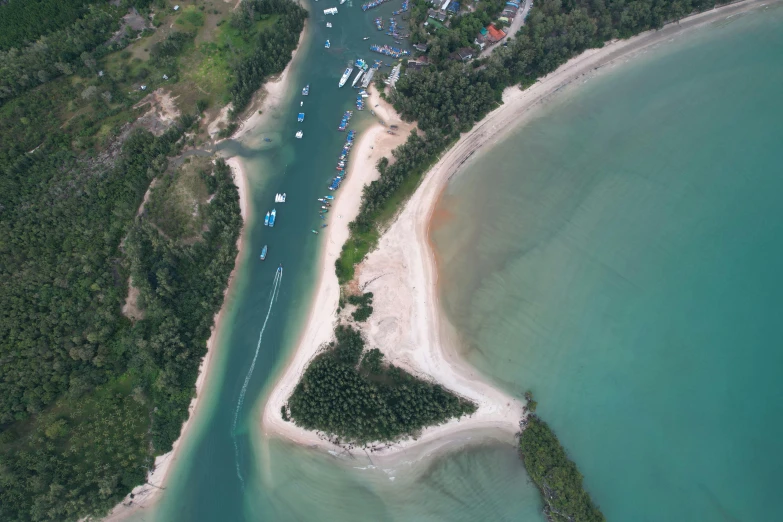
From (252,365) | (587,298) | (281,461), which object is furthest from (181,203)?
(587,298)

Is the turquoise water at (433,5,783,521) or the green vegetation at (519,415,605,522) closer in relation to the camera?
the green vegetation at (519,415,605,522)

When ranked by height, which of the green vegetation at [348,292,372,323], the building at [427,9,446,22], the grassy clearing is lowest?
the green vegetation at [348,292,372,323]

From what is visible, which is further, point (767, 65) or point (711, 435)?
point (767, 65)

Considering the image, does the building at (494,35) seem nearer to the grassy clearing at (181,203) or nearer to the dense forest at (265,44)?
the dense forest at (265,44)

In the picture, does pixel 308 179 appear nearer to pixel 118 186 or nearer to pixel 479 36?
pixel 118 186

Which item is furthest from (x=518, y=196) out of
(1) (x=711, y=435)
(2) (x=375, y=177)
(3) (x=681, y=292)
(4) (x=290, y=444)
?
(4) (x=290, y=444)

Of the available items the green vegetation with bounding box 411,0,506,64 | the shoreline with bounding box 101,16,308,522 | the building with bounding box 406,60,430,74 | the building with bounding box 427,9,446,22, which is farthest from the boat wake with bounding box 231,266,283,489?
the building with bounding box 427,9,446,22

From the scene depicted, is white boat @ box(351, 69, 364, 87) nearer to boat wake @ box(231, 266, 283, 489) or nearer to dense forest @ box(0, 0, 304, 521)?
dense forest @ box(0, 0, 304, 521)

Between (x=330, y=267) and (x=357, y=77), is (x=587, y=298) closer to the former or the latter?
(x=330, y=267)
